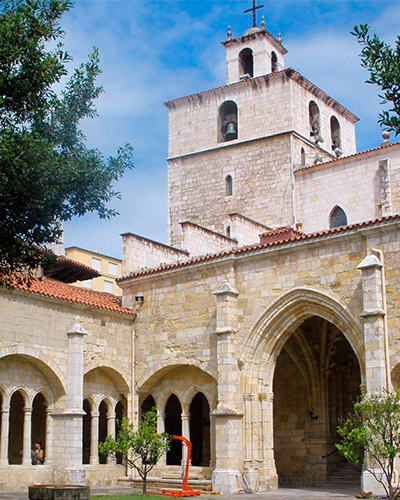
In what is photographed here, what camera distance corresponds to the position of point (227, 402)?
19.6m

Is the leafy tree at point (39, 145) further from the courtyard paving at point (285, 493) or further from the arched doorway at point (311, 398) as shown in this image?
the arched doorway at point (311, 398)

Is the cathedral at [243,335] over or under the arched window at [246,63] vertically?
under

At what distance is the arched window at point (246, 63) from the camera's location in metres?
32.3

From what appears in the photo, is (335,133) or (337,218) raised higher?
(335,133)

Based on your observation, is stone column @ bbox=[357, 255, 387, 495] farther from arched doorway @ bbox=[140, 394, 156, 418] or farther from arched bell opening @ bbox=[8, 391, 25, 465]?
arched bell opening @ bbox=[8, 391, 25, 465]

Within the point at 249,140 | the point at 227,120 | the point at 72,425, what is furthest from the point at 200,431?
the point at 227,120

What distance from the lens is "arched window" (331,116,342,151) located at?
32.8 m

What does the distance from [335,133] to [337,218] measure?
612 cm

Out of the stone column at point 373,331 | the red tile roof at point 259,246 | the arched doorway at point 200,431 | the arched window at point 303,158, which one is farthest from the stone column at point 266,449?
the arched window at point 303,158

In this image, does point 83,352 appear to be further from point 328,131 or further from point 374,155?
point 328,131

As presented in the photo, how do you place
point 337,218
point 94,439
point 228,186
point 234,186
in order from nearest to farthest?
point 94,439
point 337,218
point 234,186
point 228,186

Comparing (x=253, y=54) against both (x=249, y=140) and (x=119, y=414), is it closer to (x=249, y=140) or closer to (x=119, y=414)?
(x=249, y=140)

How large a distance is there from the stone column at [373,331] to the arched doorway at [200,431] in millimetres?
8683

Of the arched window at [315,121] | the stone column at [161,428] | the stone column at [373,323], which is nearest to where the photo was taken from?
the stone column at [373,323]
